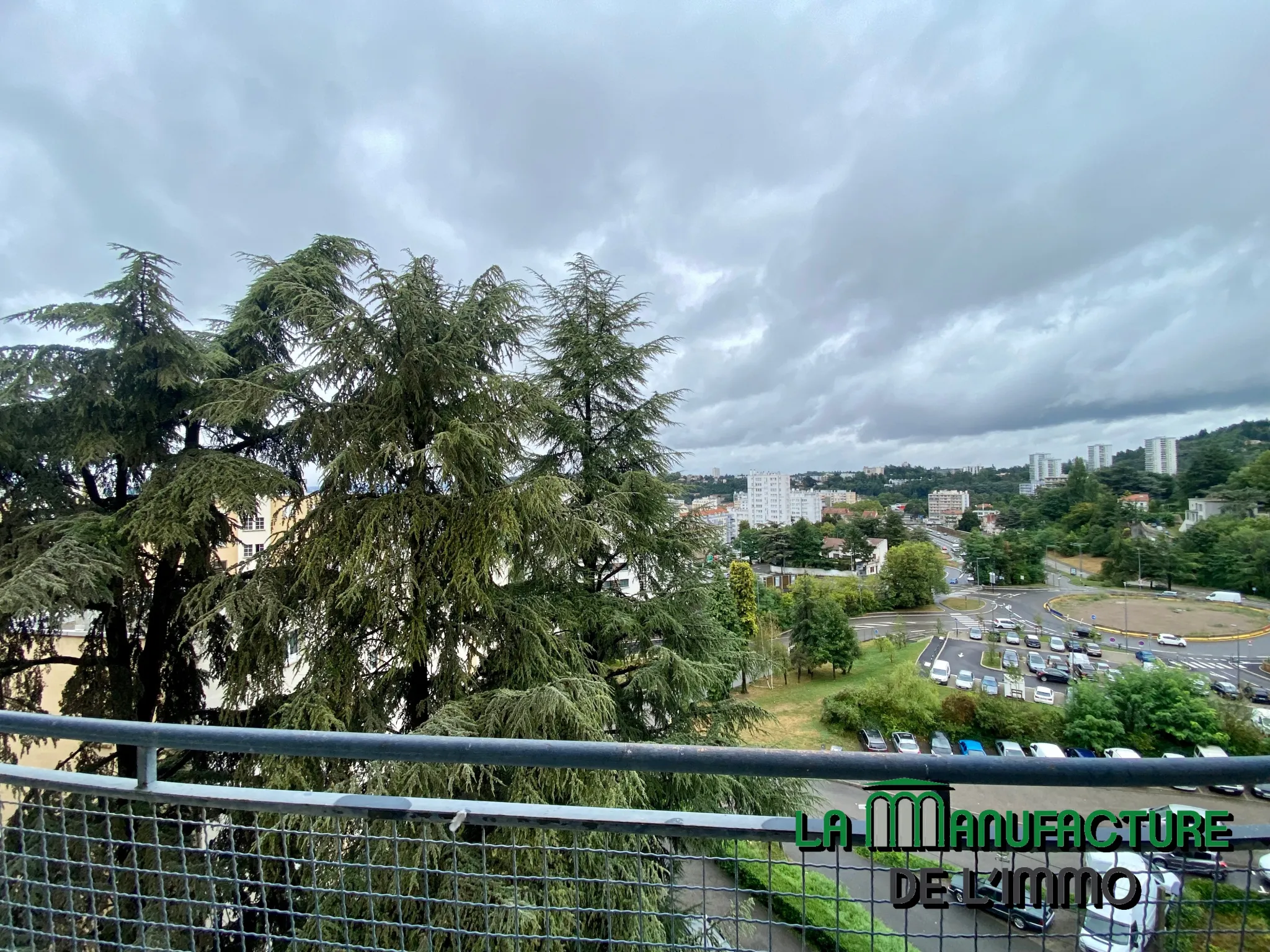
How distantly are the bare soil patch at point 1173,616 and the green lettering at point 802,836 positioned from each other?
19.6 meters

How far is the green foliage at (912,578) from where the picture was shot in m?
24.1

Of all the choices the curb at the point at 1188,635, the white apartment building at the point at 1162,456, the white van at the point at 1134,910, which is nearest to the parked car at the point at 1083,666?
the curb at the point at 1188,635

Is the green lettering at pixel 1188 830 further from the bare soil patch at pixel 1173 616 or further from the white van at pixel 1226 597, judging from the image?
the white van at pixel 1226 597

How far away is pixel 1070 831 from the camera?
3.74ft

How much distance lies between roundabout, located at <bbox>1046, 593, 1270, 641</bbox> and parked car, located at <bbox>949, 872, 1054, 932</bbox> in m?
19.0

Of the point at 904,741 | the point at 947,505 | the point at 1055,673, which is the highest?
the point at 947,505

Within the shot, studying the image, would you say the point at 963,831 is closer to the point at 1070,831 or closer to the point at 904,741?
the point at 1070,831

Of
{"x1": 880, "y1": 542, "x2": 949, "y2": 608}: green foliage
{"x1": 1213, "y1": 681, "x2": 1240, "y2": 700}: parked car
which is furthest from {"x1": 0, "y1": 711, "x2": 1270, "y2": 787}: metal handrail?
{"x1": 880, "y1": 542, "x2": 949, "y2": 608}: green foliage

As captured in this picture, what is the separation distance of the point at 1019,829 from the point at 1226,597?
2001cm

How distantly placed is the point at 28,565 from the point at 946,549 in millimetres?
Answer: 39104

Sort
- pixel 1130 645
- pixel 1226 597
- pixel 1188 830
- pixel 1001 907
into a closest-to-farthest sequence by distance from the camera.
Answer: pixel 1188 830 < pixel 1001 907 < pixel 1226 597 < pixel 1130 645

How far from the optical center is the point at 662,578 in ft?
18.0

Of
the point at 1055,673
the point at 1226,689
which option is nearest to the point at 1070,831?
the point at 1226,689

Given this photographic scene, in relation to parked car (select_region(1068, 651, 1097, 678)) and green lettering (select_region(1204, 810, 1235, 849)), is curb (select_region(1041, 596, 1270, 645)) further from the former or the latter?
green lettering (select_region(1204, 810, 1235, 849))
